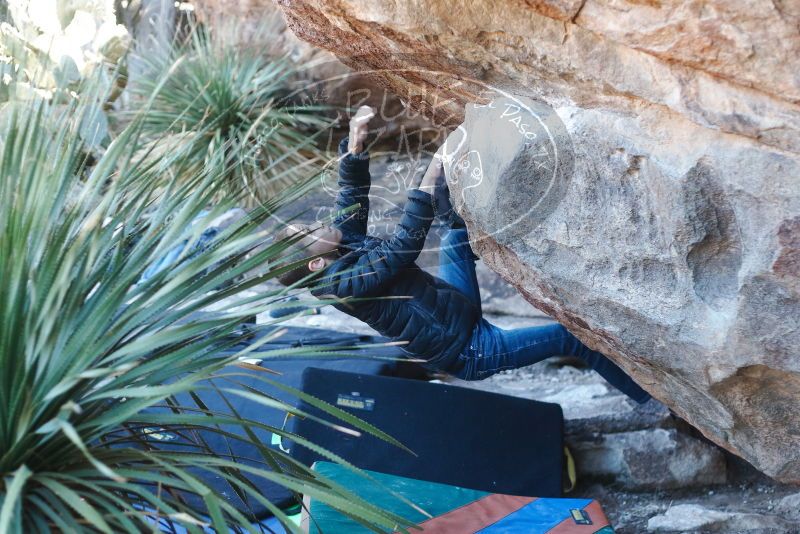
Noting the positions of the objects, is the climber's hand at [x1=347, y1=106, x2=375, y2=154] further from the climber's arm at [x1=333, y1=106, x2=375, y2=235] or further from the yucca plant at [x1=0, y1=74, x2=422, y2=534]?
the yucca plant at [x1=0, y1=74, x2=422, y2=534]

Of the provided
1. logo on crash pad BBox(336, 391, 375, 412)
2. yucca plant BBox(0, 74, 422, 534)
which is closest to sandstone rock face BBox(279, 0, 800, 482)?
yucca plant BBox(0, 74, 422, 534)

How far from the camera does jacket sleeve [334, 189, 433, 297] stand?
279cm

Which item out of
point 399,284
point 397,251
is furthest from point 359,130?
point 399,284

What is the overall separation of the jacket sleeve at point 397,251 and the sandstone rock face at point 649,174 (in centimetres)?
35

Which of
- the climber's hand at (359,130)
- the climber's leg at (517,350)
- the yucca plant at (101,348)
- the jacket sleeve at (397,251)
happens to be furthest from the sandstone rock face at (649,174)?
the climber's leg at (517,350)

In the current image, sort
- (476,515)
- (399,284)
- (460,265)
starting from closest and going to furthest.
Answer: (476,515) < (399,284) < (460,265)

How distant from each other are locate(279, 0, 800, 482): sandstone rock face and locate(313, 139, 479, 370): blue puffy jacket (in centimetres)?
38

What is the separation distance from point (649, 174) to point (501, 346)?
1.29 metres

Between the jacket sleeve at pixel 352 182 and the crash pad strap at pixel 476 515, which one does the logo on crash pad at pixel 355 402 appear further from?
the jacket sleeve at pixel 352 182

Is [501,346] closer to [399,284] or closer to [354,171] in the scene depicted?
[399,284]

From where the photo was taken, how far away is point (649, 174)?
1958mm

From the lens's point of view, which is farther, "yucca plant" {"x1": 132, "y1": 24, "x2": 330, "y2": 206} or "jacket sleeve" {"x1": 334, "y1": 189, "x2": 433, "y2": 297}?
"yucca plant" {"x1": 132, "y1": 24, "x2": 330, "y2": 206}

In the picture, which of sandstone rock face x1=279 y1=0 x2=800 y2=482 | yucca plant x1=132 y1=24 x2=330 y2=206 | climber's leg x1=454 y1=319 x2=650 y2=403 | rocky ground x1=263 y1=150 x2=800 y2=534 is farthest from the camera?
yucca plant x1=132 y1=24 x2=330 y2=206

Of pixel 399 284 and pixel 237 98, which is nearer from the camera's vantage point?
pixel 399 284
